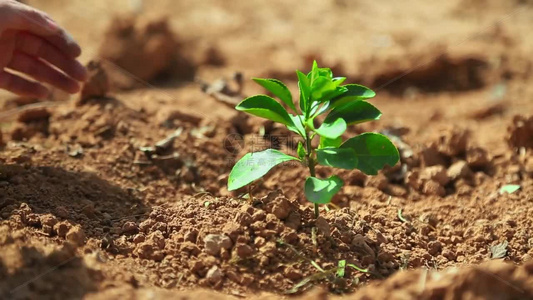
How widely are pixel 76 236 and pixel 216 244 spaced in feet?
1.67

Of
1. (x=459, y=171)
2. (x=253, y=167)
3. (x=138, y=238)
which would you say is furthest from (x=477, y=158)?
(x=138, y=238)

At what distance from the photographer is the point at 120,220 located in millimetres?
2320

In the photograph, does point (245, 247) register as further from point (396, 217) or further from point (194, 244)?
point (396, 217)

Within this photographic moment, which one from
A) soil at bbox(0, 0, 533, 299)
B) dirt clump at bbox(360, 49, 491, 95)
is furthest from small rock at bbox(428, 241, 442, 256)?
dirt clump at bbox(360, 49, 491, 95)

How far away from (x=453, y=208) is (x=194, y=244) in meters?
1.16

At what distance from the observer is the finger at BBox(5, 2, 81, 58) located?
8.19 ft

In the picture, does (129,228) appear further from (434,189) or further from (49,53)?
(434,189)

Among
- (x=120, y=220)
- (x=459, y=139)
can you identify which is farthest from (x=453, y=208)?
(x=120, y=220)

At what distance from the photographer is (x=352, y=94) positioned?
2.13m

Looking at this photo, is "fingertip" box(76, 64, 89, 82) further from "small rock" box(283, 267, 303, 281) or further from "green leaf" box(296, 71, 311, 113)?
"small rock" box(283, 267, 303, 281)

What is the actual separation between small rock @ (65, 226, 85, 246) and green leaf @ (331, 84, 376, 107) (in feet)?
3.36

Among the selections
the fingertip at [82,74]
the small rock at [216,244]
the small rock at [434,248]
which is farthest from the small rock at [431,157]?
the fingertip at [82,74]

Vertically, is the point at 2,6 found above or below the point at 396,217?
above

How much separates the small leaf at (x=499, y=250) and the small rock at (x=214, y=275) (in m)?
1.04
